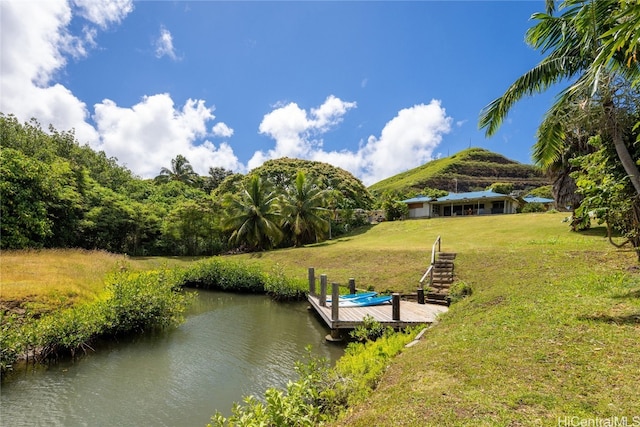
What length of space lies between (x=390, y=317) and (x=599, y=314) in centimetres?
553

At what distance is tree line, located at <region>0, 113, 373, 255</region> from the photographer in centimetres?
2173

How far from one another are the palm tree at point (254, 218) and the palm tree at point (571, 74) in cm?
2314

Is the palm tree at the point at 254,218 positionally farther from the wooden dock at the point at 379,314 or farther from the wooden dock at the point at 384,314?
the wooden dock at the point at 379,314

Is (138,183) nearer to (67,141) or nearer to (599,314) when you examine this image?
(67,141)

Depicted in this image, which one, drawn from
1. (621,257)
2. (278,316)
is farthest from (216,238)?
(621,257)

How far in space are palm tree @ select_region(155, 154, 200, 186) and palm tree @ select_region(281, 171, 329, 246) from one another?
28348mm

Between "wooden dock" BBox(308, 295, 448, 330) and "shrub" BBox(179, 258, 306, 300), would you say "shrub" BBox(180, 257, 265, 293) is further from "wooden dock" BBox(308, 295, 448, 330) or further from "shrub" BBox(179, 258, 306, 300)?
"wooden dock" BBox(308, 295, 448, 330)

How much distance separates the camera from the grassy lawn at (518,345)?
A: 3.68m

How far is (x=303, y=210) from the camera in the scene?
102ft

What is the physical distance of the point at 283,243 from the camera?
3272cm

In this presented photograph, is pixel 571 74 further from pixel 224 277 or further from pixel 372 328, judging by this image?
pixel 224 277

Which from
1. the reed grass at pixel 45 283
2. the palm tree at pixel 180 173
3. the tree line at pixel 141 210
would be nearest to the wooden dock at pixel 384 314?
the reed grass at pixel 45 283

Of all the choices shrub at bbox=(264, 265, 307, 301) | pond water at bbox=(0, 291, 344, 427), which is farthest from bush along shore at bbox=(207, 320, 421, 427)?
shrub at bbox=(264, 265, 307, 301)

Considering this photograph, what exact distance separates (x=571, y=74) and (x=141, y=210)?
31.7 m
